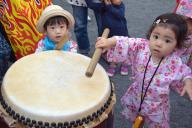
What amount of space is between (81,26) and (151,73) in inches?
43.2

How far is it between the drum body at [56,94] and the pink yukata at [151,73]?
224 mm

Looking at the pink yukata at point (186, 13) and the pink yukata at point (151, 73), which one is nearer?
the pink yukata at point (151, 73)

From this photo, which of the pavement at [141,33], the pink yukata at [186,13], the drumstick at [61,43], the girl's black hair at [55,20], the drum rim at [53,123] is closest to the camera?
the drum rim at [53,123]

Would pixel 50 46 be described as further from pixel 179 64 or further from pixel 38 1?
pixel 179 64

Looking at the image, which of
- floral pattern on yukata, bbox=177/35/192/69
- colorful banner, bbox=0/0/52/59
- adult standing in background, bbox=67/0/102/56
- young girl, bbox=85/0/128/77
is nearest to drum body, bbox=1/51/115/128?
colorful banner, bbox=0/0/52/59

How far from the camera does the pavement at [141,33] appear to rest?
2.00 meters

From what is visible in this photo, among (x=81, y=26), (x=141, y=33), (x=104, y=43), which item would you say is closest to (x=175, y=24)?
(x=104, y=43)

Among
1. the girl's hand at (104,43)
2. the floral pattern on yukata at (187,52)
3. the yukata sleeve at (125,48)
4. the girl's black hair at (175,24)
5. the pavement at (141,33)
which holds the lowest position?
the pavement at (141,33)

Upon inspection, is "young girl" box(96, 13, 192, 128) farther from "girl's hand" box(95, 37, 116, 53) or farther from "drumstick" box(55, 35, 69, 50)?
"drumstick" box(55, 35, 69, 50)

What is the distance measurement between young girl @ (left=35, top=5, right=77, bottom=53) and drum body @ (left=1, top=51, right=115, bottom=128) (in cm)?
23

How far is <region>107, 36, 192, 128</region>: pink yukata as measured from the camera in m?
1.46

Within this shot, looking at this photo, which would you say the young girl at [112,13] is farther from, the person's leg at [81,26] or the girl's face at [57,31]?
the girl's face at [57,31]

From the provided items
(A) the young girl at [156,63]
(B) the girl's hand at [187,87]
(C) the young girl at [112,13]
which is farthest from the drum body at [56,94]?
(C) the young girl at [112,13]

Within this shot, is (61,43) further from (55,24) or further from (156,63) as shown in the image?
(156,63)
